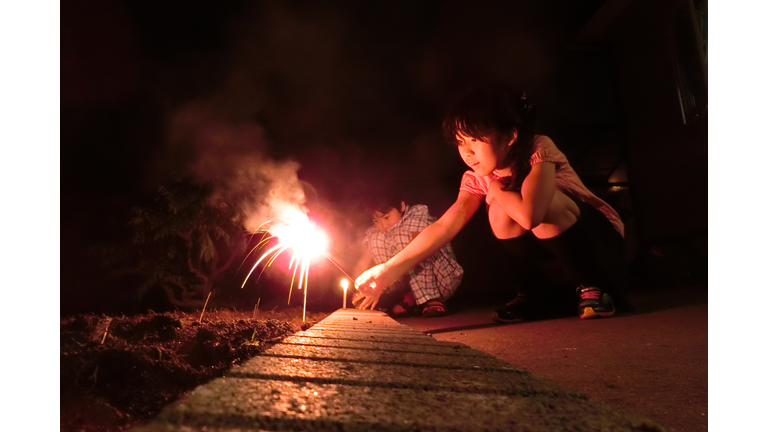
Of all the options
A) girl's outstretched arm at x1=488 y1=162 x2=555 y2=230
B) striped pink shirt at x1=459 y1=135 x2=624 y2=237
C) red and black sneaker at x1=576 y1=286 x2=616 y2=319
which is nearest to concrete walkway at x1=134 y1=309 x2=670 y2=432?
girl's outstretched arm at x1=488 y1=162 x2=555 y2=230

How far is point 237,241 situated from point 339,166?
1.19m

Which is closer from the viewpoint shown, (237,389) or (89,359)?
(237,389)

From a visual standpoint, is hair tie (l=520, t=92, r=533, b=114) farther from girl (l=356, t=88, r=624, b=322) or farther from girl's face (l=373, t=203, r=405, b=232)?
girl's face (l=373, t=203, r=405, b=232)

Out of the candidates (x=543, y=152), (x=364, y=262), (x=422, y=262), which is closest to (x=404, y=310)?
(x=422, y=262)

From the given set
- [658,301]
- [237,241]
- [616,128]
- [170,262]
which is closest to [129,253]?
[170,262]

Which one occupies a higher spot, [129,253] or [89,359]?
[129,253]

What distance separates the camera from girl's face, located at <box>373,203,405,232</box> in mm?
3701

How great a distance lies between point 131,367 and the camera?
0.94 metres

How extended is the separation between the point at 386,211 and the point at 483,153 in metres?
1.47

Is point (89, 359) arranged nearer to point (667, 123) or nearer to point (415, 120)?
point (415, 120)

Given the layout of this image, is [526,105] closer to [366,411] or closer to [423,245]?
[423,245]

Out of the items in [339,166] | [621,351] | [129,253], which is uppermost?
[339,166]

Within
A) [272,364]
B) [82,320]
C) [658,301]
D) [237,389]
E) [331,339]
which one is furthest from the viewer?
[658,301]

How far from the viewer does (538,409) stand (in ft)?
2.36
